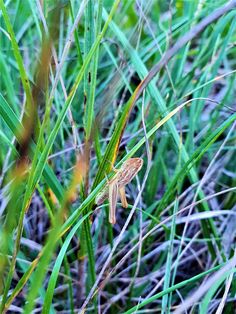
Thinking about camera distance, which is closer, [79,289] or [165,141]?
[79,289]

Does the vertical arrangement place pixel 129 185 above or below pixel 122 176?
below

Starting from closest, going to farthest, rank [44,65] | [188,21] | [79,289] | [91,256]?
1. [44,65]
2. [91,256]
3. [79,289]
4. [188,21]

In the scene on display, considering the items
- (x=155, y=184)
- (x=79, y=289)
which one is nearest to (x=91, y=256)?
(x=79, y=289)

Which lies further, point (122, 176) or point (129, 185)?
point (129, 185)

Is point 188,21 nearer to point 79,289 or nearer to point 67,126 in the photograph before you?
point 67,126

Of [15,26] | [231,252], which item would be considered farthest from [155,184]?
[15,26]

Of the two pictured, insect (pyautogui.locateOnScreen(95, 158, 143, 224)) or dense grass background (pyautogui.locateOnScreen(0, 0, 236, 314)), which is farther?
dense grass background (pyautogui.locateOnScreen(0, 0, 236, 314))

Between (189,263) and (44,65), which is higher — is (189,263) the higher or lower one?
the lower one

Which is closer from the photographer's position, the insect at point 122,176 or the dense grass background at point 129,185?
the insect at point 122,176

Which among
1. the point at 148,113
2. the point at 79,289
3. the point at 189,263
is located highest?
the point at 148,113

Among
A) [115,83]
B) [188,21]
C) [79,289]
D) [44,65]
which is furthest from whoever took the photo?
[188,21]

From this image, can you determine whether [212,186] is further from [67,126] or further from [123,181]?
[123,181]
